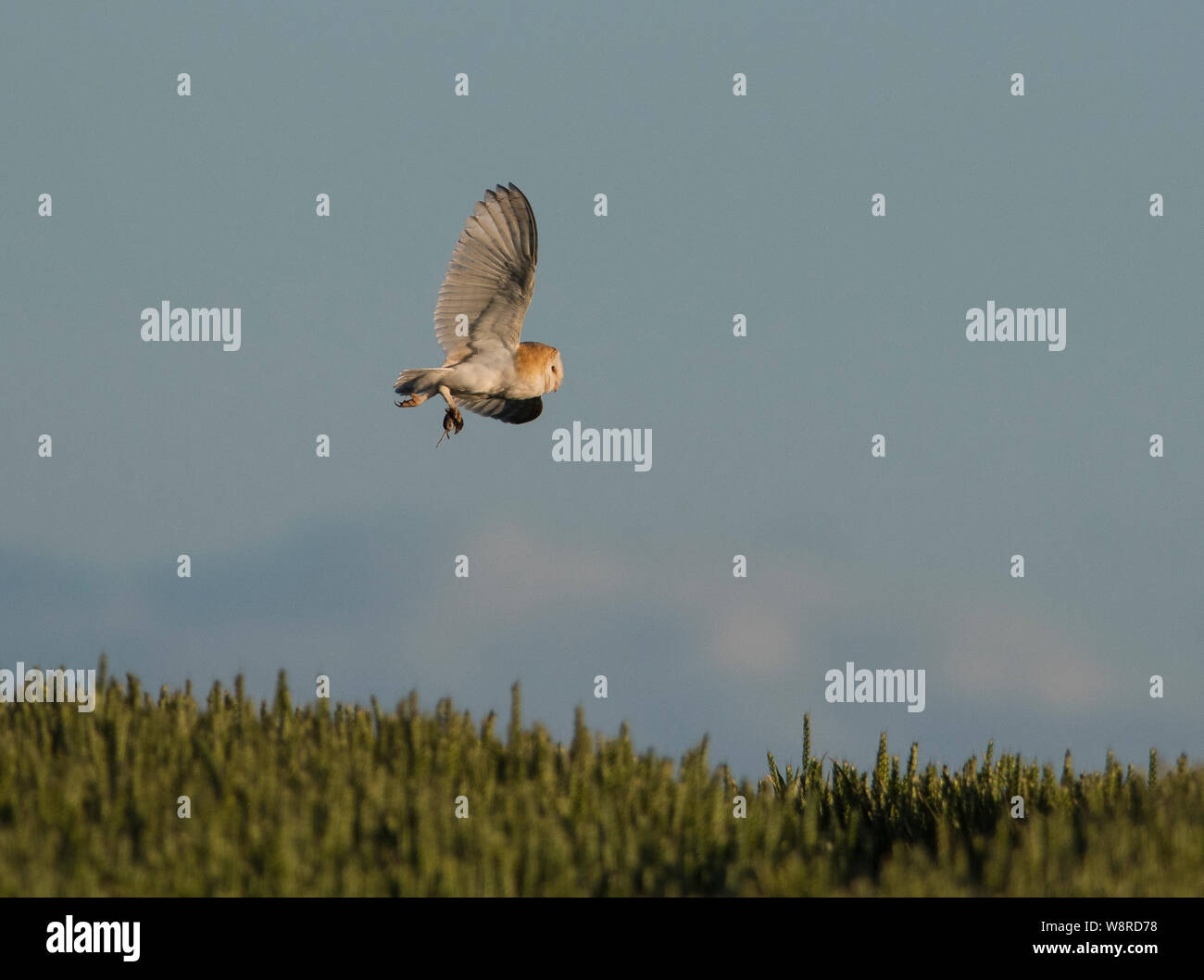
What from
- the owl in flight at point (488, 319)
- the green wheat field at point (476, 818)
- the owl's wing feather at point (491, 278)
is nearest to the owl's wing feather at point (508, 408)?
the owl in flight at point (488, 319)

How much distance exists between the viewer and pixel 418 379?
42.0 feet

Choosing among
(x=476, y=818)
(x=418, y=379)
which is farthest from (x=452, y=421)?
(x=476, y=818)

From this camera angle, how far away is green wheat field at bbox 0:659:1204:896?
7.52 meters

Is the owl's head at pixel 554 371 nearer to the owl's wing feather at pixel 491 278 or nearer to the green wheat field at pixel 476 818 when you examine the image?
the owl's wing feather at pixel 491 278

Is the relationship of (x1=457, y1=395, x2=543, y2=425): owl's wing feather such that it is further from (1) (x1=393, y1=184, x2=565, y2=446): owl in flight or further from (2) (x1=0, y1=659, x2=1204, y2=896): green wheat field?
(2) (x1=0, y1=659, x2=1204, y2=896): green wheat field

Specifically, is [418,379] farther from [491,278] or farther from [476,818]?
[476,818]

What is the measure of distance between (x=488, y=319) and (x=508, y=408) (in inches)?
73.5

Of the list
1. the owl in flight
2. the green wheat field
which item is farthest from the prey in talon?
the green wheat field

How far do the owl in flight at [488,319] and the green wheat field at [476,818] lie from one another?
358cm

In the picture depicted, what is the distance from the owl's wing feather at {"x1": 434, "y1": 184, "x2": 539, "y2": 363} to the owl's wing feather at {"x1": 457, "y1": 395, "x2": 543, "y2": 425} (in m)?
1.31
